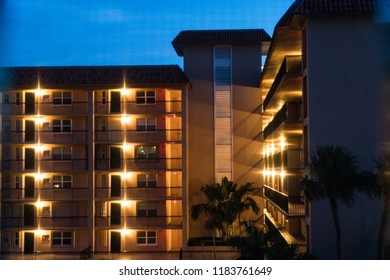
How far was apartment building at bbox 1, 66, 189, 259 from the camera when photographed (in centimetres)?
1010

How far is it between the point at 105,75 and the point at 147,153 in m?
1.80

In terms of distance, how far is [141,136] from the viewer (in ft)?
34.1

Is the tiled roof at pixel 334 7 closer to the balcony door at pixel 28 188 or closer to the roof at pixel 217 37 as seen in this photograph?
the roof at pixel 217 37

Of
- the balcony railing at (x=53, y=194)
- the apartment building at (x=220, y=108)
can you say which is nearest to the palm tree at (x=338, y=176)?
the apartment building at (x=220, y=108)

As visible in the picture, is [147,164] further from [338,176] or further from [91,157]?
[338,176]

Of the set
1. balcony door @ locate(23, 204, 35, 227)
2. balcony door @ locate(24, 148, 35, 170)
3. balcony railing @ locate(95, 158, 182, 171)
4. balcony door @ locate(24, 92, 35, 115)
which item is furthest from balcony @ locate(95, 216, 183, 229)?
balcony door @ locate(24, 92, 35, 115)

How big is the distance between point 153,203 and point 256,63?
3.64m

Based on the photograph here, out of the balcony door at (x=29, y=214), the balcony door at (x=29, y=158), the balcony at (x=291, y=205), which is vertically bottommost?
the balcony door at (x=29, y=214)

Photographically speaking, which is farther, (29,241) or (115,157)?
(115,157)

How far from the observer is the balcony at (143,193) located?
1025 cm

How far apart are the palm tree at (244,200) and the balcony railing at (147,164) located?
1279 millimetres

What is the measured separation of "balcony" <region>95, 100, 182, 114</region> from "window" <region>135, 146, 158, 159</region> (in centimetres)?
75

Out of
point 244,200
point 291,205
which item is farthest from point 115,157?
point 291,205
